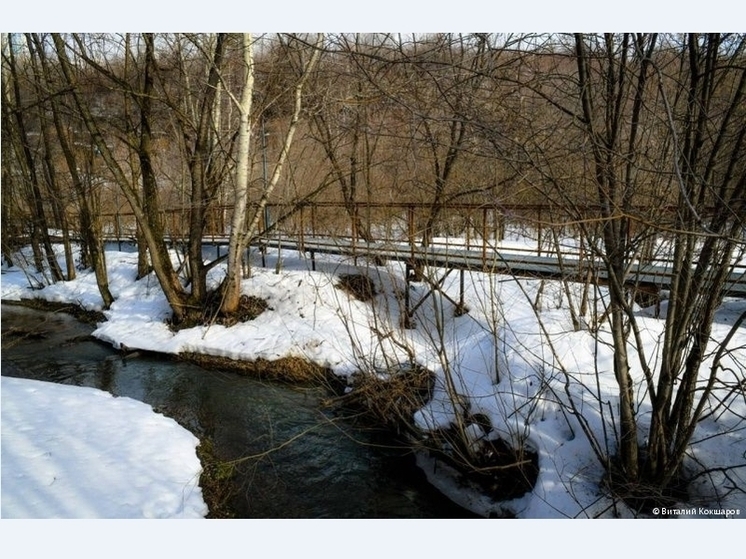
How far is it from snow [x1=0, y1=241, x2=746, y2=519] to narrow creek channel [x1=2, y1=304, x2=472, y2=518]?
0.42 metres

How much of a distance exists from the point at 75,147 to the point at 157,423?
34.1 feet

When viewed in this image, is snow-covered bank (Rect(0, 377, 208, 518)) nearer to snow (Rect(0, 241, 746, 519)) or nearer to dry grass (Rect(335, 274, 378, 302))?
snow (Rect(0, 241, 746, 519))

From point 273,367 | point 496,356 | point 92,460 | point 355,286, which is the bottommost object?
point 273,367

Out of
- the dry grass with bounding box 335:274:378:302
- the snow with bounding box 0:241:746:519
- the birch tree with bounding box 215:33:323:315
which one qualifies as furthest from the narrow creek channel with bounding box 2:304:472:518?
the dry grass with bounding box 335:274:378:302

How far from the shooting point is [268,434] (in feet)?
19.1

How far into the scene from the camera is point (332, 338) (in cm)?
827

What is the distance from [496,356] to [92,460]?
156 inches

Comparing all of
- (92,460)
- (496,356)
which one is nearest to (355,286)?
(496,356)

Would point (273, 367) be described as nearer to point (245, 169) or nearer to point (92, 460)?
point (245, 169)

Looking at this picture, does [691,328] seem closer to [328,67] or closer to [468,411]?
[468,411]

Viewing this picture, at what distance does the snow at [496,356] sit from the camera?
4.04 meters

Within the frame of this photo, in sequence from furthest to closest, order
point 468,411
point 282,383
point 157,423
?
point 282,383, point 157,423, point 468,411

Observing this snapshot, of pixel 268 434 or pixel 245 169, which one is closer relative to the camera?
pixel 268 434

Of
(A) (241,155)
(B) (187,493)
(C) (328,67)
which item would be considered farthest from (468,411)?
(C) (328,67)
